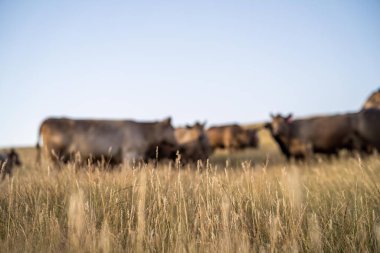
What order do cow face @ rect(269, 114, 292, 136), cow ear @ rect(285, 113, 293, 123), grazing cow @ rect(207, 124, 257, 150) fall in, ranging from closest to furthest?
cow face @ rect(269, 114, 292, 136), cow ear @ rect(285, 113, 293, 123), grazing cow @ rect(207, 124, 257, 150)

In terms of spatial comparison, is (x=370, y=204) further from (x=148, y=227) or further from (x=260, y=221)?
(x=148, y=227)

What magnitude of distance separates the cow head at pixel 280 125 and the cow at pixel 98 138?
A: 4791 millimetres

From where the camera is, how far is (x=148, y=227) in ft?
10.1

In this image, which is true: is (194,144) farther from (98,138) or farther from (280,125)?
(98,138)

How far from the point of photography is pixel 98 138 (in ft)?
35.2

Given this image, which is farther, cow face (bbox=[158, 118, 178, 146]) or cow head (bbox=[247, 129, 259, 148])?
cow head (bbox=[247, 129, 259, 148])

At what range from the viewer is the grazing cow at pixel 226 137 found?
82.2ft

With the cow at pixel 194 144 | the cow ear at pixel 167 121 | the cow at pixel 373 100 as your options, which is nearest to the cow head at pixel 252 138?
the cow at pixel 373 100

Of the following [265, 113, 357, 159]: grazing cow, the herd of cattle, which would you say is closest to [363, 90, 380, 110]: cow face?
the herd of cattle

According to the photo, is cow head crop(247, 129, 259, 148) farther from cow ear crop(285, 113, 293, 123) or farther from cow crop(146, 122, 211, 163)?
cow crop(146, 122, 211, 163)

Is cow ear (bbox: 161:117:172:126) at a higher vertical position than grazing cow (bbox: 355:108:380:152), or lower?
higher

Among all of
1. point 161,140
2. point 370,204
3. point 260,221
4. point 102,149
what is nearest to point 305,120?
point 161,140

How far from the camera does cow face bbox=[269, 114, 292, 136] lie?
1395 centimetres

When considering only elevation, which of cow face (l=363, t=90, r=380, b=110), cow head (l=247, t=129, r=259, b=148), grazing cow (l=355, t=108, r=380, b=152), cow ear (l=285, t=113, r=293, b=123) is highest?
cow face (l=363, t=90, r=380, b=110)
